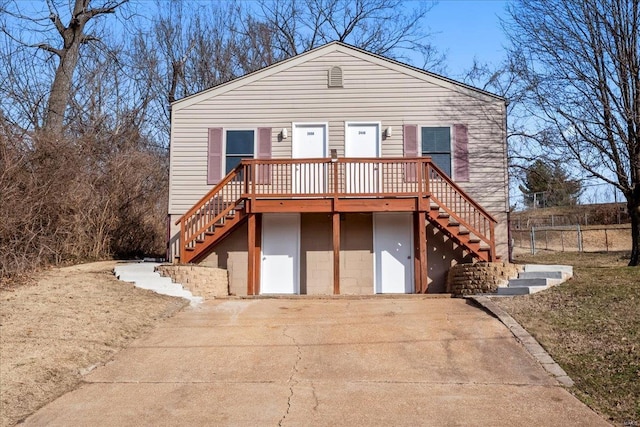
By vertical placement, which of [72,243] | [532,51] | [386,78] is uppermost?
[532,51]

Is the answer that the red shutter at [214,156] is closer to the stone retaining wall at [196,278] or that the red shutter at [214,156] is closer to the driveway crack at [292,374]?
the stone retaining wall at [196,278]

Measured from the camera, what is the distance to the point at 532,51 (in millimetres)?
13875

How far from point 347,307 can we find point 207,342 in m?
3.05

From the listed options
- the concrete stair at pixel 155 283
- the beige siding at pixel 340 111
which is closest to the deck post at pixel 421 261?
the beige siding at pixel 340 111

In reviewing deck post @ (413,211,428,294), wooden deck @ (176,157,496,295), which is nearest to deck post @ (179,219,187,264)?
wooden deck @ (176,157,496,295)

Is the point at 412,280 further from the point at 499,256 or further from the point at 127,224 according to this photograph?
the point at 127,224

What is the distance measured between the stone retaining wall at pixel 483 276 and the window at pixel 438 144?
2895 mm

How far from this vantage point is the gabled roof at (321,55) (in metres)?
13.0

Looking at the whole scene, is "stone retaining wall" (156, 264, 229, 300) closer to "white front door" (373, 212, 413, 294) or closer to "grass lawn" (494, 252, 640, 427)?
"white front door" (373, 212, 413, 294)

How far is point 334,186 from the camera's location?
11711 millimetres

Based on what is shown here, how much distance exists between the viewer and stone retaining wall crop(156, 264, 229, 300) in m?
10.8

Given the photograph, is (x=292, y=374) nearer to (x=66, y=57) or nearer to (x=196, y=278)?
(x=196, y=278)

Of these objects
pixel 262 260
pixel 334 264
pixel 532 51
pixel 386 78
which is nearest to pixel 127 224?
pixel 262 260

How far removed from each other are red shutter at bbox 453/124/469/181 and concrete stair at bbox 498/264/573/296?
118 inches
